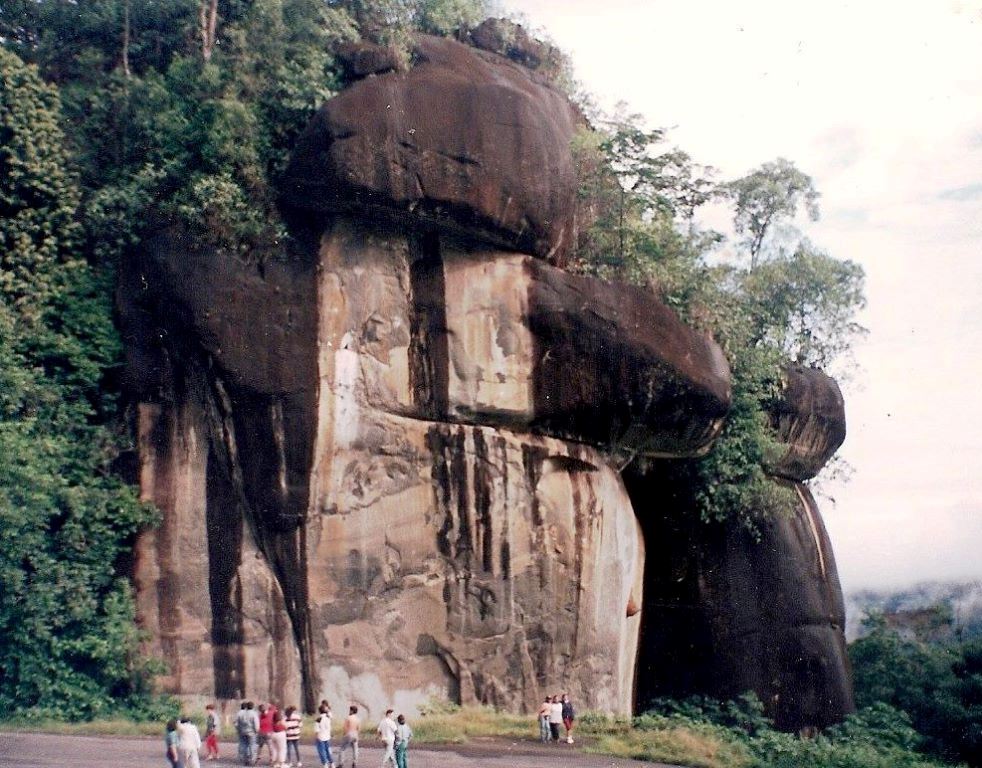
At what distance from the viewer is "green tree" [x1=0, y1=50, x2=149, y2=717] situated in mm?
16172

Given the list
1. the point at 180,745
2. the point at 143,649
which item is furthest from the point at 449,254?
the point at 180,745

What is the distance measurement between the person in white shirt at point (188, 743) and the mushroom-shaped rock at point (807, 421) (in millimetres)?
11926

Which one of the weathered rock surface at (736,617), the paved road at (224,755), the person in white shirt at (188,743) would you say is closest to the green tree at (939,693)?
the weathered rock surface at (736,617)

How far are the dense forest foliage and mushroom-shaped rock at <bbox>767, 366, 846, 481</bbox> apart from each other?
709 millimetres

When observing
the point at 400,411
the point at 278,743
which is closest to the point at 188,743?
the point at 278,743

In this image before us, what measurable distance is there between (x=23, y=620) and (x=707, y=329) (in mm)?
10337

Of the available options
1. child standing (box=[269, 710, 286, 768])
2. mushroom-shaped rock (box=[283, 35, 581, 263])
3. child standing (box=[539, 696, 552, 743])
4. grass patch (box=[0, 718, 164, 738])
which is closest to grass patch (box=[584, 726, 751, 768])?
child standing (box=[539, 696, 552, 743])

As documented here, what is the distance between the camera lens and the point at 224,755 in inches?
572

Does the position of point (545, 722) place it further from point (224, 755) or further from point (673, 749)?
point (224, 755)

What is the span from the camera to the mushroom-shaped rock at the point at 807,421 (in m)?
21.8

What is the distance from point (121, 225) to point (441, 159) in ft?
15.5

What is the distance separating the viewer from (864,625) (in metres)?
25.8

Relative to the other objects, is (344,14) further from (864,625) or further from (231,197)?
(864,625)

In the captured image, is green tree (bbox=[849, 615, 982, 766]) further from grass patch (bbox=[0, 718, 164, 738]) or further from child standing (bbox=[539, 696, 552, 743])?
grass patch (bbox=[0, 718, 164, 738])
